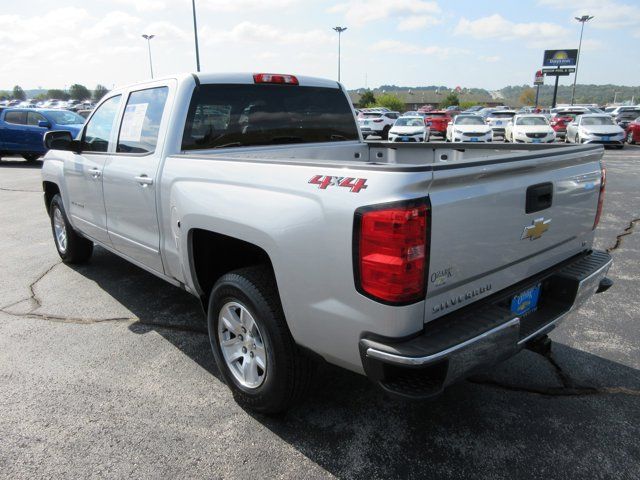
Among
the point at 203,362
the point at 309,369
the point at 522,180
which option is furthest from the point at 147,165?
the point at 522,180

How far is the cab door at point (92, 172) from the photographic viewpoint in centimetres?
417

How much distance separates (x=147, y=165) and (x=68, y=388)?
1.58 m

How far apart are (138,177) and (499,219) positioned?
249cm

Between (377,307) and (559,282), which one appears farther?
(559,282)

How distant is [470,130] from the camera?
65.7 ft

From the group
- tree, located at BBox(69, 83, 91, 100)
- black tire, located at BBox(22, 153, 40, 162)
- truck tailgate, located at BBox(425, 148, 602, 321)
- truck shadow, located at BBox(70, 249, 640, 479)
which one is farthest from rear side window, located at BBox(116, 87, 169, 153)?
tree, located at BBox(69, 83, 91, 100)

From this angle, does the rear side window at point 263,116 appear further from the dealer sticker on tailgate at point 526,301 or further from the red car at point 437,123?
the red car at point 437,123

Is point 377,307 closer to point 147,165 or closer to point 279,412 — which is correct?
point 279,412

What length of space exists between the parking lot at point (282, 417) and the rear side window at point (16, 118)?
45.2 ft

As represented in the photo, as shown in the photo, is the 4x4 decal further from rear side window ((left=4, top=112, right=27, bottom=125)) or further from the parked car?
the parked car

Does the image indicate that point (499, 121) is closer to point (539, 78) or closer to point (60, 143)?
point (60, 143)

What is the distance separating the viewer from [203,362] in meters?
3.46

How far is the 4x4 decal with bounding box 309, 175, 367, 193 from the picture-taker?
6.58ft

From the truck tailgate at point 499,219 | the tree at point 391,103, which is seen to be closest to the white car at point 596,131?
the truck tailgate at point 499,219
